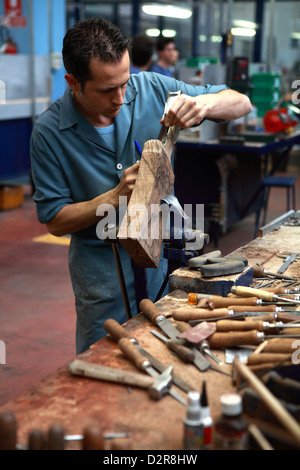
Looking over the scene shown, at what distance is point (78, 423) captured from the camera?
1022 millimetres

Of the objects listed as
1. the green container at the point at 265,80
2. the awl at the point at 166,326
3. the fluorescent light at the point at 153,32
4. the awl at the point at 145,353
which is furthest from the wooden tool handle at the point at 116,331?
the fluorescent light at the point at 153,32

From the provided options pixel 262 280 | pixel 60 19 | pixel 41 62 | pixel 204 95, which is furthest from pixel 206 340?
pixel 60 19

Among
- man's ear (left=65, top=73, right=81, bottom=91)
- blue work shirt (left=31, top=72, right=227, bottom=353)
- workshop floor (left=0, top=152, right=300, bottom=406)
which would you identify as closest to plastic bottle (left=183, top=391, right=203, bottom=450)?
blue work shirt (left=31, top=72, right=227, bottom=353)

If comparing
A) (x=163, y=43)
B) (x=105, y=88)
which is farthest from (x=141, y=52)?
(x=105, y=88)

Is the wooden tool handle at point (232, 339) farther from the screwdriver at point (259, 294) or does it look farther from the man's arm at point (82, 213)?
the man's arm at point (82, 213)

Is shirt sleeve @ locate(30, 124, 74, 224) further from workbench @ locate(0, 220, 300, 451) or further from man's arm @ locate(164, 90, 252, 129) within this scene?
workbench @ locate(0, 220, 300, 451)

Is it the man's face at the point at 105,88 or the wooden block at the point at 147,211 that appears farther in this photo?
the man's face at the point at 105,88

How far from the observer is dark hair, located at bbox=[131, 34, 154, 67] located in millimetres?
5203

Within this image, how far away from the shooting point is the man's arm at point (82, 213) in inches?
62.4

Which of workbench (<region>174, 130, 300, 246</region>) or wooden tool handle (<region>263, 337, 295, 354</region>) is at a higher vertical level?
wooden tool handle (<region>263, 337, 295, 354</region>)

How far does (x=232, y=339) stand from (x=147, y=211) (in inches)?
17.5

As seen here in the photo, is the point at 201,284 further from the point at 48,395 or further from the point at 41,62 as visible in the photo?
the point at 41,62

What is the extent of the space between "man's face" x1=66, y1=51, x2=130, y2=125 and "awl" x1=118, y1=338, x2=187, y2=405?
763 mm

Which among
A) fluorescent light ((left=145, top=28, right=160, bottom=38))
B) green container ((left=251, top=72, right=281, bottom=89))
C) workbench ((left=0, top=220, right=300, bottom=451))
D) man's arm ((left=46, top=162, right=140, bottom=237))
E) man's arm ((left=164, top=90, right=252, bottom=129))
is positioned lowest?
workbench ((left=0, top=220, right=300, bottom=451))
